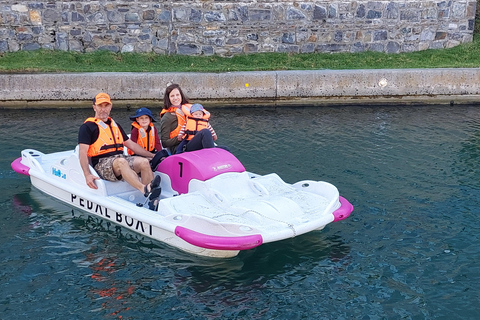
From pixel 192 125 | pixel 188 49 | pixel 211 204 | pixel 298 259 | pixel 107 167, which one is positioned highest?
pixel 188 49

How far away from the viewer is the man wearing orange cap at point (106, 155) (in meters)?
7.03

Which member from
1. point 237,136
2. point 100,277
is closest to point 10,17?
point 237,136

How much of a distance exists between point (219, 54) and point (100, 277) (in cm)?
905

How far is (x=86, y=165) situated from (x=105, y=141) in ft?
1.10

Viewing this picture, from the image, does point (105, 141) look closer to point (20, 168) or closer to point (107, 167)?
point (107, 167)

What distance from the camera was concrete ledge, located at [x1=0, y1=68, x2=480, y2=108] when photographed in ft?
41.1

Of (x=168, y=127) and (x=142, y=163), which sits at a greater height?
(x=168, y=127)

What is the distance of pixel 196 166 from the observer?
677 centimetres

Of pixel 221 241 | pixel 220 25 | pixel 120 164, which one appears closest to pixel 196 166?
pixel 120 164

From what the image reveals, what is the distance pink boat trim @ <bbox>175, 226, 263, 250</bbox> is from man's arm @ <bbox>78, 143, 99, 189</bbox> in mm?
1583

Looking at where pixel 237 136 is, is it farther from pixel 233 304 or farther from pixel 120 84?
pixel 233 304

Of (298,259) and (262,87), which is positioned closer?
(298,259)

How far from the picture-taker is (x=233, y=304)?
18.2ft

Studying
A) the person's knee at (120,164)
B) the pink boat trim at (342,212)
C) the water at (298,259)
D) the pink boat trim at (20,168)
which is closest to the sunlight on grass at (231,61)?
the water at (298,259)
